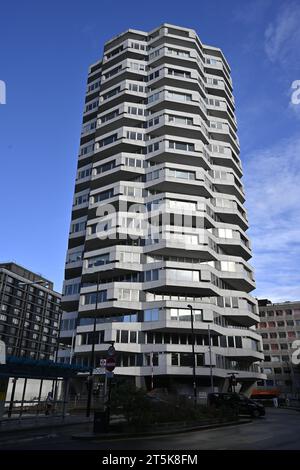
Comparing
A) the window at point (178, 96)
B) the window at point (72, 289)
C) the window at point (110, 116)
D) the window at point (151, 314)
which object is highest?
the window at point (178, 96)

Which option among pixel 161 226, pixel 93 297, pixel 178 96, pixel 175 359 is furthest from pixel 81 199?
pixel 175 359

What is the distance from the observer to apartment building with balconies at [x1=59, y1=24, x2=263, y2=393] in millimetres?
49781

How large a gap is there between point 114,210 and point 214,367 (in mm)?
25711

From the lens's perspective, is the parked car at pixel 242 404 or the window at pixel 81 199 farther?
the window at pixel 81 199

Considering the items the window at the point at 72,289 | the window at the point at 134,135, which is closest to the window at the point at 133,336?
the window at the point at 72,289

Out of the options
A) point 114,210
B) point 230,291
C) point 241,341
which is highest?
point 114,210

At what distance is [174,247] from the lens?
5200cm

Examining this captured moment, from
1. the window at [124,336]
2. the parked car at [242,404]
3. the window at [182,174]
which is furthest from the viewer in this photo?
the window at [182,174]

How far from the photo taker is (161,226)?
54156mm

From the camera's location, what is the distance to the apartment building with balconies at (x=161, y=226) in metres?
49.8

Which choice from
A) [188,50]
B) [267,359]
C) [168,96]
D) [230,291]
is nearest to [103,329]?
[230,291]

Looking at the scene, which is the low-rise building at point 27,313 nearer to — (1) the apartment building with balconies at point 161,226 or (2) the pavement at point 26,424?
(1) the apartment building with balconies at point 161,226

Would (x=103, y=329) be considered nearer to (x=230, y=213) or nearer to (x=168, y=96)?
(x=230, y=213)
